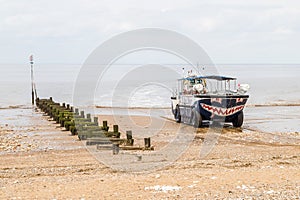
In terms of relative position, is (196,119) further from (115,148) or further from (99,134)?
(115,148)

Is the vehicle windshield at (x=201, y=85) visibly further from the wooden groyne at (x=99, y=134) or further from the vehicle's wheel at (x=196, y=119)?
the wooden groyne at (x=99, y=134)

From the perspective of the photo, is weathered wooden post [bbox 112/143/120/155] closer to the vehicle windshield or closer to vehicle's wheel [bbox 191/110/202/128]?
vehicle's wheel [bbox 191/110/202/128]

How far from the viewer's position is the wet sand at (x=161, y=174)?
993 cm

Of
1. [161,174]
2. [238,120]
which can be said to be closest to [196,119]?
[238,120]

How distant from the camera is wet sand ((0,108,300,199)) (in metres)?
9.93

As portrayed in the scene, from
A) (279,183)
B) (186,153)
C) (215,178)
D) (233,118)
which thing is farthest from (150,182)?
(233,118)

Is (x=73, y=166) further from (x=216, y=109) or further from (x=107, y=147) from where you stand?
(x=216, y=109)

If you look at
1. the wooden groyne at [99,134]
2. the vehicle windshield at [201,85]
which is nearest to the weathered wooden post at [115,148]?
the wooden groyne at [99,134]

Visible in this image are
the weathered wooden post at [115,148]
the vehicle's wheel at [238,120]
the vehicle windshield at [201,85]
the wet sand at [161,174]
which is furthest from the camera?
the vehicle's wheel at [238,120]

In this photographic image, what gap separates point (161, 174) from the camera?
39.0ft

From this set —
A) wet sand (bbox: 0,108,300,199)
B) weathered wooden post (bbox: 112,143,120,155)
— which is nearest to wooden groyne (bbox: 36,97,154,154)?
weathered wooden post (bbox: 112,143,120,155)

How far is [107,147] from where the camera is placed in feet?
54.0

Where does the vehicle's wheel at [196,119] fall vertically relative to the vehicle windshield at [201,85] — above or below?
below

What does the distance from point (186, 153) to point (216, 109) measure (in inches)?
306
